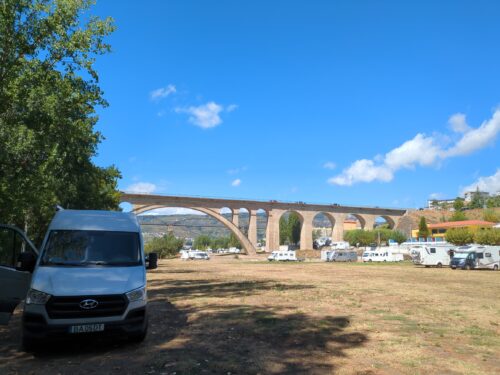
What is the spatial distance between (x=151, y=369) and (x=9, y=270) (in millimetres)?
3909

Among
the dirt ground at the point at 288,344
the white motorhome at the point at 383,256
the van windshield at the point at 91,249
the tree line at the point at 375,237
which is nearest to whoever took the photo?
the dirt ground at the point at 288,344

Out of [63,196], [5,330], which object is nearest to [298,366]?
[5,330]

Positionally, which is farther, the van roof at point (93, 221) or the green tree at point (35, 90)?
the green tree at point (35, 90)

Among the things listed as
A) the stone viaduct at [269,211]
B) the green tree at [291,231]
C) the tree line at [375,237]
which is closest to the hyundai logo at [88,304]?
the stone viaduct at [269,211]

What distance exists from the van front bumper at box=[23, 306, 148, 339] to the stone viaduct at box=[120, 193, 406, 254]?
82261mm

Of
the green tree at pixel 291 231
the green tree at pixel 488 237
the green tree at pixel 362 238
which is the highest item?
the green tree at pixel 291 231

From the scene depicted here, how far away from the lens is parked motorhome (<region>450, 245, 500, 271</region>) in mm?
42312

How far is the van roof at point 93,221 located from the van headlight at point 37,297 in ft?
5.47

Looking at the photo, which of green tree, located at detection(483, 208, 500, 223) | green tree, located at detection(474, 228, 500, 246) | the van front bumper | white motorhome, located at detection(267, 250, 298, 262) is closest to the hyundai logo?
the van front bumper

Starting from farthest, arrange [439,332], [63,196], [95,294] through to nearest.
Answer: [63,196], [439,332], [95,294]

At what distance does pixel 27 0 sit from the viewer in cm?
1233

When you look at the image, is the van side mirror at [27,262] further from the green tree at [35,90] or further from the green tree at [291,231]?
the green tree at [291,231]

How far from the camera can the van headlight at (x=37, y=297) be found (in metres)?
6.75

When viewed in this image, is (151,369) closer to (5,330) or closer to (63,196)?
(5,330)
